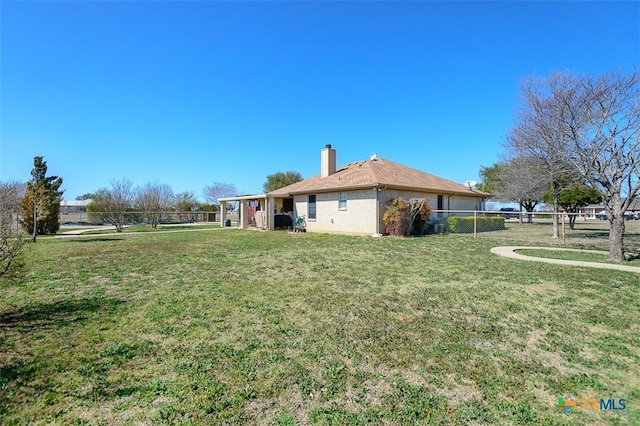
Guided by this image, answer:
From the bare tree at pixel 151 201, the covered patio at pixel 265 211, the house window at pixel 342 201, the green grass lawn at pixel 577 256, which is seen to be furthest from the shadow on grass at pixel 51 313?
the bare tree at pixel 151 201

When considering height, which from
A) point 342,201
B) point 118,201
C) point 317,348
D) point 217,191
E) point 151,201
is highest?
point 217,191

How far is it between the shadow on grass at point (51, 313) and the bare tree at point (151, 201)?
24.4 metres

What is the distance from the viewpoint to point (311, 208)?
19828 millimetres

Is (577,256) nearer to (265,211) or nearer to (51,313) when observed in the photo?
(51,313)

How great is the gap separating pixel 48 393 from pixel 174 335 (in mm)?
1327

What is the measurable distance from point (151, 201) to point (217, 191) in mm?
22997

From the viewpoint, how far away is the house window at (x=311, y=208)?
1966 cm

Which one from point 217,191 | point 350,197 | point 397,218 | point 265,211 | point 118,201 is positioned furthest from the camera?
point 217,191

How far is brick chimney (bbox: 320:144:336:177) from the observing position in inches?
846

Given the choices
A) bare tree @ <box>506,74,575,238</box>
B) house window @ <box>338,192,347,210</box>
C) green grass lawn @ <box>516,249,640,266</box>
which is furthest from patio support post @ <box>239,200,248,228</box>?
green grass lawn @ <box>516,249,640,266</box>

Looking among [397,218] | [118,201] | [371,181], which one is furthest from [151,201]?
[397,218]

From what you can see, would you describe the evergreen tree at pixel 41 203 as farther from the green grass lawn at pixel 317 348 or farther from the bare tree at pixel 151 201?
the green grass lawn at pixel 317 348

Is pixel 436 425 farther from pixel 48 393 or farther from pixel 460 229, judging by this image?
pixel 460 229

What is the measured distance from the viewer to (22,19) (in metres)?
7.85
